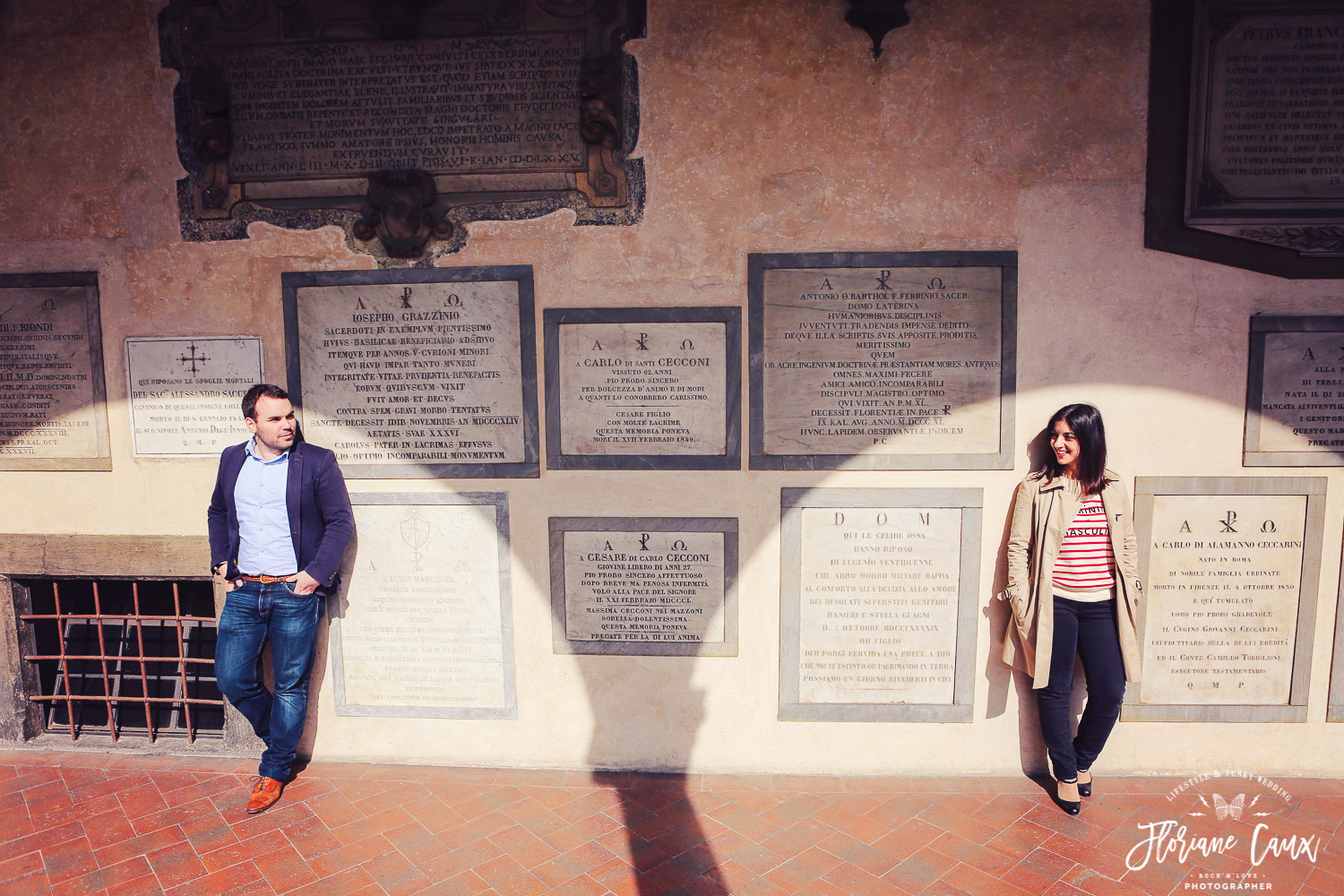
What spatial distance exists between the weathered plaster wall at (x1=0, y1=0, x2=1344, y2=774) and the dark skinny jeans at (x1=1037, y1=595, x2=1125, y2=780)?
23 cm

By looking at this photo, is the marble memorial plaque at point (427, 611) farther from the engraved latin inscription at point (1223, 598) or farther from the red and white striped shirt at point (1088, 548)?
the engraved latin inscription at point (1223, 598)

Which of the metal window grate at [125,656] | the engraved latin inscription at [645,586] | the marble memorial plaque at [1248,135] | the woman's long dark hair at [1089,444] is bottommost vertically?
the metal window grate at [125,656]

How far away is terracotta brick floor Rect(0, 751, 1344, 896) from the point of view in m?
3.02

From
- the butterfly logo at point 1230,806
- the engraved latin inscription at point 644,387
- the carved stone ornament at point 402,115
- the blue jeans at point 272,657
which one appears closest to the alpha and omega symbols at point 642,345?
the engraved latin inscription at point 644,387

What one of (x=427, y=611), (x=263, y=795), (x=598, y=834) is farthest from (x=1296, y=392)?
(x=263, y=795)

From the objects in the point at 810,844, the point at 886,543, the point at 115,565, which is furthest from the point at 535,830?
the point at 115,565

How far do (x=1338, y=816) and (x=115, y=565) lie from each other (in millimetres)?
6328

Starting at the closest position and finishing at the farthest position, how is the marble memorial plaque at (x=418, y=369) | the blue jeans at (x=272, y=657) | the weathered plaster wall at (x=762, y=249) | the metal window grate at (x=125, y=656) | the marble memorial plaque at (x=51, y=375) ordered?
the weathered plaster wall at (x=762, y=249) → the blue jeans at (x=272, y=657) → the marble memorial plaque at (x=418, y=369) → the marble memorial plaque at (x=51, y=375) → the metal window grate at (x=125, y=656)

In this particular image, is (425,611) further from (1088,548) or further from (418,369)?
(1088,548)

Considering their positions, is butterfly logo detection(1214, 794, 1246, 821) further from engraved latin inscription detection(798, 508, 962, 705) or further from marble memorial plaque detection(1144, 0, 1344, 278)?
marble memorial plaque detection(1144, 0, 1344, 278)

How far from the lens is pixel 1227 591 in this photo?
12.0 ft

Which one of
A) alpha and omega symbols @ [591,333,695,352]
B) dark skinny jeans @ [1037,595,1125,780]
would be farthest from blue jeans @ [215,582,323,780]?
dark skinny jeans @ [1037,595,1125,780]

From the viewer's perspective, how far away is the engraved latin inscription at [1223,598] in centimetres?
362

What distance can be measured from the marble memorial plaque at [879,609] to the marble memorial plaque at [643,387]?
2.21 feet
